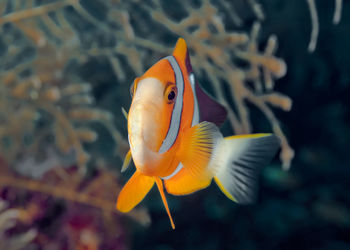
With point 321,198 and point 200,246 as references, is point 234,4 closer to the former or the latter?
point 321,198

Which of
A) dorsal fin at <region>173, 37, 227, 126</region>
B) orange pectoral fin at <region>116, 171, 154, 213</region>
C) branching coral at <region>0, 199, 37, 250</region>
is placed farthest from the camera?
branching coral at <region>0, 199, 37, 250</region>

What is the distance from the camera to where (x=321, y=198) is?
2949mm

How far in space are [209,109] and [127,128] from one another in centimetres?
55

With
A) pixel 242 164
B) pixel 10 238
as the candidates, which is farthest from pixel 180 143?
pixel 10 238

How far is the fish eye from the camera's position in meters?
0.77

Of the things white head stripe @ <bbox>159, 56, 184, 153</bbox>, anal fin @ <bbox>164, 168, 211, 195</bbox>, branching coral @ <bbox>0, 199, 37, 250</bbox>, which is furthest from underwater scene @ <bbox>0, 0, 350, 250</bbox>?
white head stripe @ <bbox>159, 56, 184, 153</bbox>

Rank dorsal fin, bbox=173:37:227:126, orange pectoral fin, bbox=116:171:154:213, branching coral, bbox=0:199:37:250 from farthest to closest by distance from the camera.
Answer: branching coral, bbox=0:199:37:250, dorsal fin, bbox=173:37:227:126, orange pectoral fin, bbox=116:171:154:213

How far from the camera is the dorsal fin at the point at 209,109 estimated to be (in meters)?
0.95

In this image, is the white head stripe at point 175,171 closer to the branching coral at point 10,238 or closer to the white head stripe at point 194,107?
the white head stripe at point 194,107

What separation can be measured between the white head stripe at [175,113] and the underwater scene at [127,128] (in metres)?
0.29

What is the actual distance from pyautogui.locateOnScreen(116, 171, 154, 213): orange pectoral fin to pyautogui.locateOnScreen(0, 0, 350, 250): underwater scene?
0.30 m

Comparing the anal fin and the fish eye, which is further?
the anal fin

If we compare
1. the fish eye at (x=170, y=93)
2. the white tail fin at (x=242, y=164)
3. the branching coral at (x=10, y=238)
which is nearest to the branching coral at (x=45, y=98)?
the branching coral at (x=10, y=238)

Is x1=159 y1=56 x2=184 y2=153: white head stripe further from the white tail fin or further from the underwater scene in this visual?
the underwater scene
